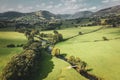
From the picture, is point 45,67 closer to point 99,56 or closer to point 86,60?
point 86,60

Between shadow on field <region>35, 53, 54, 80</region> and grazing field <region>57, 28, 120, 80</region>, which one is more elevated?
grazing field <region>57, 28, 120, 80</region>

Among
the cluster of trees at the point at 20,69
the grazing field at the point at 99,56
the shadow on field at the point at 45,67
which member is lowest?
the shadow on field at the point at 45,67

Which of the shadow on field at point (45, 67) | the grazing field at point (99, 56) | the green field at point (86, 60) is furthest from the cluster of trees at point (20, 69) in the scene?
the grazing field at point (99, 56)

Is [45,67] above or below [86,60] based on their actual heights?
below

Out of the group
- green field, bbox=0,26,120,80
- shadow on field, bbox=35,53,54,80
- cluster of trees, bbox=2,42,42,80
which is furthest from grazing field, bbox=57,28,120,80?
cluster of trees, bbox=2,42,42,80

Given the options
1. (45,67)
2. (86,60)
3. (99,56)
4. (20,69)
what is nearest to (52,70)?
(45,67)

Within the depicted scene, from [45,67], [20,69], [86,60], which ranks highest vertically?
[20,69]

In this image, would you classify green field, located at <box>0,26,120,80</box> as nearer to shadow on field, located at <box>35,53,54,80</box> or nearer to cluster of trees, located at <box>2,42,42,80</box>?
shadow on field, located at <box>35,53,54,80</box>

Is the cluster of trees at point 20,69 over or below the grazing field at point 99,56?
over

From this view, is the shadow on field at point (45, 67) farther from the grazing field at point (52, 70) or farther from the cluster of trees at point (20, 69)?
the cluster of trees at point (20, 69)
